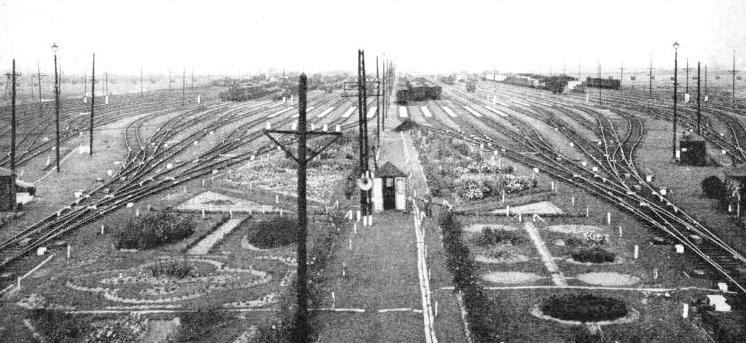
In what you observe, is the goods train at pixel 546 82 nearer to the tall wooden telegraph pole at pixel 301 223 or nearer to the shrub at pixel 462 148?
the shrub at pixel 462 148

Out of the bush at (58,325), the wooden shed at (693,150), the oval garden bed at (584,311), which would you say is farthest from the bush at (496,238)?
the wooden shed at (693,150)

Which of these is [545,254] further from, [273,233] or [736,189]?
[736,189]

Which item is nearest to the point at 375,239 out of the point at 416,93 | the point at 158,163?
the point at 158,163

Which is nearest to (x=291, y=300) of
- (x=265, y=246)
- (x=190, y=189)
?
(x=265, y=246)

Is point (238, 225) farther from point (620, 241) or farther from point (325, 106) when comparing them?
point (325, 106)

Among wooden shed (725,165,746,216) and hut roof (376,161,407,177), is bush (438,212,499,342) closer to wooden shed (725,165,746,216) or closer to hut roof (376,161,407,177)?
hut roof (376,161,407,177)

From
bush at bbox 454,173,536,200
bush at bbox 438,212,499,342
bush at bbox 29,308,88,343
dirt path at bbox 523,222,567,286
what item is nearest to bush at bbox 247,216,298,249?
bush at bbox 438,212,499,342
